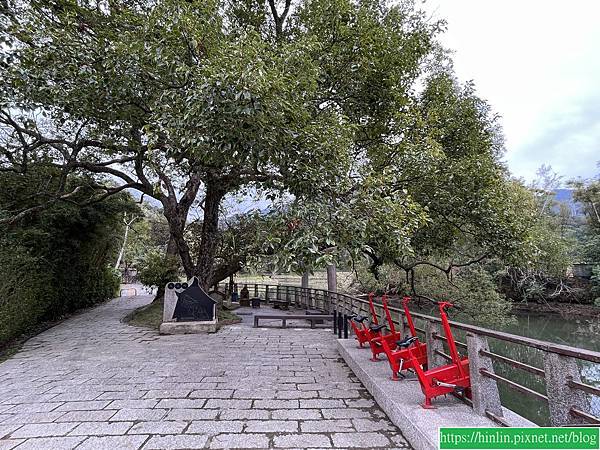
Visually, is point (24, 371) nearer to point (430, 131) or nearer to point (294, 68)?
point (294, 68)

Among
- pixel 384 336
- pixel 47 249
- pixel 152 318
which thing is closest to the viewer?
pixel 384 336

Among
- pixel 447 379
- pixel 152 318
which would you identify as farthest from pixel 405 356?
pixel 152 318

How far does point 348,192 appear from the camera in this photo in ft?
15.8

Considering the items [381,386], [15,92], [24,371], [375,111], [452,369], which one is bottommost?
[24,371]

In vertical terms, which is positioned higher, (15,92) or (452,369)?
(15,92)

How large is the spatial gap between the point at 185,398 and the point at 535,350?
11.8 meters

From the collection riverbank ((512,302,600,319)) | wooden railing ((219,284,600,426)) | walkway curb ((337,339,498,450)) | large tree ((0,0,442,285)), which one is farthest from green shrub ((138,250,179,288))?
riverbank ((512,302,600,319))

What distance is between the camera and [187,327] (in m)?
8.05

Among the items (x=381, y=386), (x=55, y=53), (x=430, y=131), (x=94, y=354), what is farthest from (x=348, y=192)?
(x=94, y=354)

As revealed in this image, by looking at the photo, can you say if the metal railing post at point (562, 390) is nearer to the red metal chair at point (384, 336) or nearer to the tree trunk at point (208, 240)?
the red metal chair at point (384, 336)

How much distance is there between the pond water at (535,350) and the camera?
259 inches

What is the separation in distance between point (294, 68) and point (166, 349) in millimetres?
5340

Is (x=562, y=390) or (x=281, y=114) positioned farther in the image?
(x=281, y=114)

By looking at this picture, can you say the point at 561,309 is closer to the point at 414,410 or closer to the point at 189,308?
the point at 189,308
